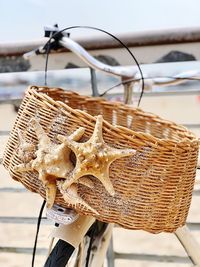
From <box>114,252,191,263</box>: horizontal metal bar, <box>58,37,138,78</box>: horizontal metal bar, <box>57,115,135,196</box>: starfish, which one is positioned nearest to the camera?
<box>57,115,135,196</box>: starfish

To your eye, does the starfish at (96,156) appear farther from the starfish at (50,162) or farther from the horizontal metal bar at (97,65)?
the horizontal metal bar at (97,65)

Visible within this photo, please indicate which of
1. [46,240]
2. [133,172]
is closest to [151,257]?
[46,240]

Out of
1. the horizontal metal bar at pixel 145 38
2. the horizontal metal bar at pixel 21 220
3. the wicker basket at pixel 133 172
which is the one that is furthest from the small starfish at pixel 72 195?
the horizontal metal bar at pixel 21 220

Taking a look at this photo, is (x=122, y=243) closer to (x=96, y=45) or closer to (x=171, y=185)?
(x=96, y=45)

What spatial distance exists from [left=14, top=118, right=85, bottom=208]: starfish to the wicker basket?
0.04 feet

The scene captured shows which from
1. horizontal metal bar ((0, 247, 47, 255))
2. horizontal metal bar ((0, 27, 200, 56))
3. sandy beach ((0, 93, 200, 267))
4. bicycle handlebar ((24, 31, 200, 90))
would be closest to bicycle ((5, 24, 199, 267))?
bicycle handlebar ((24, 31, 200, 90))

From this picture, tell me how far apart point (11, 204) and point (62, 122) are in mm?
1705

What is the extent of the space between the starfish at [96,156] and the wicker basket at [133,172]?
0.04ft

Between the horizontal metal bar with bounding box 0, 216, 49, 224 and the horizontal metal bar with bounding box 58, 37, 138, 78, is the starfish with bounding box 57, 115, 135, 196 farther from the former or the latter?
the horizontal metal bar with bounding box 0, 216, 49, 224

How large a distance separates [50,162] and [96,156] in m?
0.06

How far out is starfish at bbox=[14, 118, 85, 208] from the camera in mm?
667

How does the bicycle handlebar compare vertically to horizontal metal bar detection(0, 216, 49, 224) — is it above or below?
above

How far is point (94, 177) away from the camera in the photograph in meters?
0.67

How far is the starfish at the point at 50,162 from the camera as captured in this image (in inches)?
26.3
